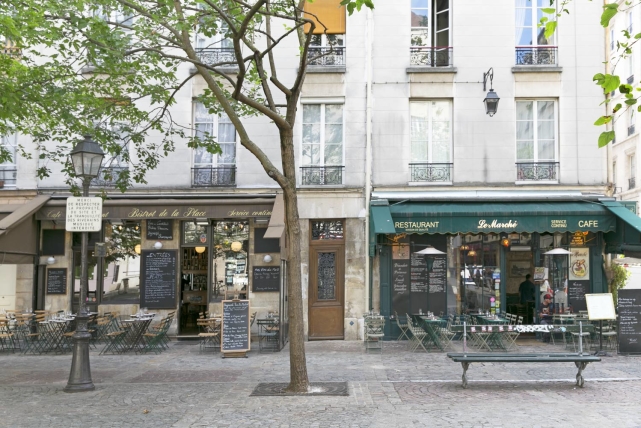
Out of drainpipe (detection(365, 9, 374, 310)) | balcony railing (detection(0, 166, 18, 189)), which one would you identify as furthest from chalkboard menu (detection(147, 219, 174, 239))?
drainpipe (detection(365, 9, 374, 310))

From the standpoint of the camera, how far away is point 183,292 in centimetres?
1560

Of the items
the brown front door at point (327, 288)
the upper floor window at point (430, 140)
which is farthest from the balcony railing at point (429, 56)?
the brown front door at point (327, 288)

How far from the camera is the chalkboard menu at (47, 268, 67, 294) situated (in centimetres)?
1517

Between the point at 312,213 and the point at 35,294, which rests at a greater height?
the point at 312,213

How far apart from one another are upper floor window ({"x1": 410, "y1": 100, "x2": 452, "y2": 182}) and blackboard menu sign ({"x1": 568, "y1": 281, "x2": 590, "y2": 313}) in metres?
3.99

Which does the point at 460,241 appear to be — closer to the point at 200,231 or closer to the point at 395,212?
the point at 395,212

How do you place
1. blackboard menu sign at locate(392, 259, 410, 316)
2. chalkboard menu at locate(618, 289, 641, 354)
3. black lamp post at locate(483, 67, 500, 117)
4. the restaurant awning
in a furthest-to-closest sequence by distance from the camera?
1. blackboard menu sign at locate(392, 259, 410, 316)
2. black lamp post at locate(483, 67, 500, 117)
3. the restaurant awning
4. chalkboard menu at locate(618, 289, 641, 354)

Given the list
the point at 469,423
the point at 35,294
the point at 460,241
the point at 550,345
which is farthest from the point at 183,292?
the point at 469,423

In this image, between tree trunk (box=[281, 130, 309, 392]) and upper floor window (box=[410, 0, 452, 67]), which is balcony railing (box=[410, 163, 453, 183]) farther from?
tree trunk (box=[281, 130, 309, 392])

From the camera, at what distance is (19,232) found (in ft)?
45.4

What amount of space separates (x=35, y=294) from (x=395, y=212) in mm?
8881

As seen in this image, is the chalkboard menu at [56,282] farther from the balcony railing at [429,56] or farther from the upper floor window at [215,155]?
the balcony railing at [429,56]

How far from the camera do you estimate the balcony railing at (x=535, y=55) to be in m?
15.3

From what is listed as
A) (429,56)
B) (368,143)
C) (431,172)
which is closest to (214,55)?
(368,143)
